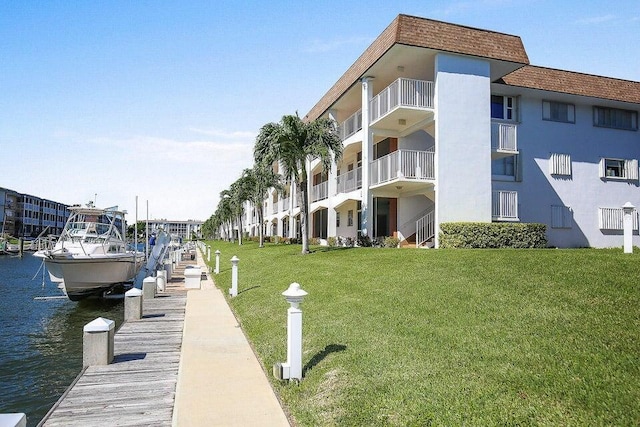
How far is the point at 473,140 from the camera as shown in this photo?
19969mm

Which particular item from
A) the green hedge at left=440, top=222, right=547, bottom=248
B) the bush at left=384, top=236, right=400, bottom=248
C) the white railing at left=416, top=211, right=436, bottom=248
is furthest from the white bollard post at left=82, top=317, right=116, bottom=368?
the white railing at left=416, top=211, right=436, bottom=248

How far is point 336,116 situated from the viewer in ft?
92.4

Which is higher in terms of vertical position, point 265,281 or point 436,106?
point 436,106

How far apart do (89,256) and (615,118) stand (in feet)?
93.8

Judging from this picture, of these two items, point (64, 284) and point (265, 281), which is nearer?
point (265, 281)

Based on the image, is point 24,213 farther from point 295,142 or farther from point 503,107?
point 503,107

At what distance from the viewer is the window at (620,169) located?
25703mm

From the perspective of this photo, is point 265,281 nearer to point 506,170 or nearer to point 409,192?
point 409,192

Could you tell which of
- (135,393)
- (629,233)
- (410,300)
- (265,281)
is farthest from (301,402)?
(629,233)

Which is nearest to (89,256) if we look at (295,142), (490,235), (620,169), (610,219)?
(295,142)

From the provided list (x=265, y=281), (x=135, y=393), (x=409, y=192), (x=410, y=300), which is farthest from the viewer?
(x=409, y=192)

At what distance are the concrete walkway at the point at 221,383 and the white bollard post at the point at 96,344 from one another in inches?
47.9

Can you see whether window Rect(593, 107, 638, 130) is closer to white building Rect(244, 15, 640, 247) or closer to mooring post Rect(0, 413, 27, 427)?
white building Rect(244, 15, 640, 247)

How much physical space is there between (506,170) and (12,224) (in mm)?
97423
